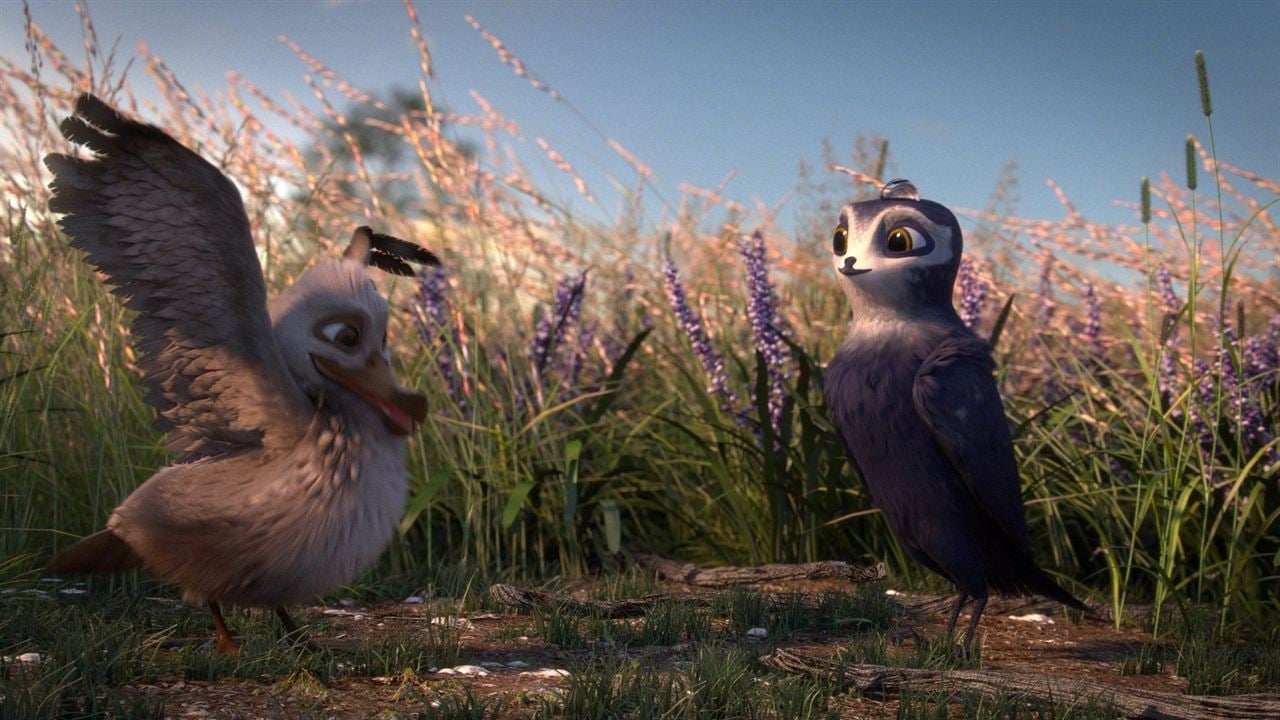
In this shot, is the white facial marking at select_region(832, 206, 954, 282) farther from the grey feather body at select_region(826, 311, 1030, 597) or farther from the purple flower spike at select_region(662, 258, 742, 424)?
the purple flower spike at select_region(662, 258, 742, 424)

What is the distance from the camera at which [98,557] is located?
2.78 meters

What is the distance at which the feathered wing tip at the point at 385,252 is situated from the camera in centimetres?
291

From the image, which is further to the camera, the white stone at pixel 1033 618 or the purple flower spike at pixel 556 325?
the purple flower spike at pixel 556 325

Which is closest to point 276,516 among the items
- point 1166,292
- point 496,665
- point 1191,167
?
point 496,665

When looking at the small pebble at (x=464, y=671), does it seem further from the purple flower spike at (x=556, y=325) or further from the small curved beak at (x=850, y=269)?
the purple flower spike at (x=556, y=325)

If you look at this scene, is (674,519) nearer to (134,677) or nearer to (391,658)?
(391,658)

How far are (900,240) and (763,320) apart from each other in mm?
1217

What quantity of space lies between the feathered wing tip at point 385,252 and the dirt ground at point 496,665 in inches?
38.9

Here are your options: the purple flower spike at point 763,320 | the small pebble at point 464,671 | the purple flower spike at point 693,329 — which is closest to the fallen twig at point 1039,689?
the small pebble at point 464,671

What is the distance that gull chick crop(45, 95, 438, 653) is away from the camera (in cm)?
251

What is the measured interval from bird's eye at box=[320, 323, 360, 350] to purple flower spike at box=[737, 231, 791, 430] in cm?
183

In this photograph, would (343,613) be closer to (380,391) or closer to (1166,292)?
(380,391)

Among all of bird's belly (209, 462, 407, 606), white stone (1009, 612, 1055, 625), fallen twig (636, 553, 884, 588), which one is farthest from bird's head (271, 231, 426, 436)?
white stone (1009, 612, 1055, 625)

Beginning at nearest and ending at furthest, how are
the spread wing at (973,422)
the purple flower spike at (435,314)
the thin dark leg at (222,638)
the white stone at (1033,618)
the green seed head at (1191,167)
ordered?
1. the thin dark leg at (222,638)
2. the spread wing at (973,422)
3. the green seed head at (1191,167)
4. the white stone at (1033,618)
5. the purple flower spike at (435,314)
